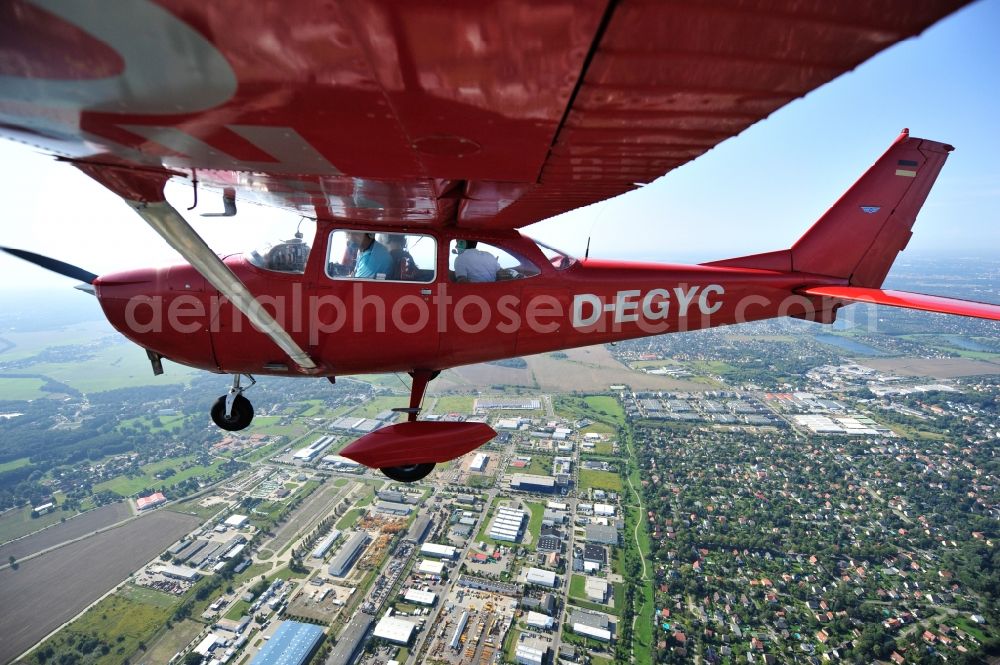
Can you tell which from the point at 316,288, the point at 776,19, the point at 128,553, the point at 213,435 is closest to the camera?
the point at 776,19

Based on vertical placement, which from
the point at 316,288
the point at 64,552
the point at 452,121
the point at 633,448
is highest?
the point at 452,121

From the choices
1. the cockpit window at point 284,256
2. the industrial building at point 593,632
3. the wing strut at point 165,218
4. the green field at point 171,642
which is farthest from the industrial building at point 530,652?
the cockpit window at point 284,256

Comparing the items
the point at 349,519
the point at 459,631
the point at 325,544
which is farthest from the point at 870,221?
the point at 349,519

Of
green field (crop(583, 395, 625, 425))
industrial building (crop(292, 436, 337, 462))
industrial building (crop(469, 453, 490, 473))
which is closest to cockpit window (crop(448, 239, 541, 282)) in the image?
industrial building (crop(469, 453, 490, 473))

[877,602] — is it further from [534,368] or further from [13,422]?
[13,422]

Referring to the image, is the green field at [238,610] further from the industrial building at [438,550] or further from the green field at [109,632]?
the industrial building at [438,550]

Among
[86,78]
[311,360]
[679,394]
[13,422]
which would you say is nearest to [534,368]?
[679,394]
